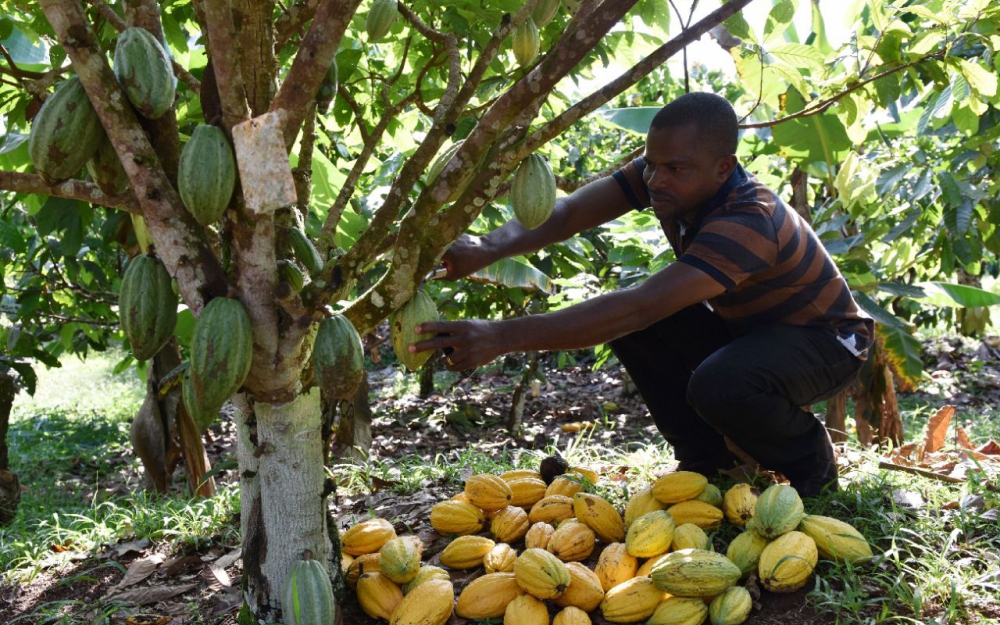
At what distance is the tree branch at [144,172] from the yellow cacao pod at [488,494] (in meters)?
1.14

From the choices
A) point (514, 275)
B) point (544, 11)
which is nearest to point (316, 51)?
point (544, 11)

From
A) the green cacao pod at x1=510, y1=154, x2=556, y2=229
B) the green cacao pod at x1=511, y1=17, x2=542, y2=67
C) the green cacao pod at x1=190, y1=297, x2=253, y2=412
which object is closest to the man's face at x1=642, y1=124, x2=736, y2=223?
the green cacao pod at x1=511, y1=17, x2=542, y2=67

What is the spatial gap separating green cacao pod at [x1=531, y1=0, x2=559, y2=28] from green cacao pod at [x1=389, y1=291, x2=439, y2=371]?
867 millimetres

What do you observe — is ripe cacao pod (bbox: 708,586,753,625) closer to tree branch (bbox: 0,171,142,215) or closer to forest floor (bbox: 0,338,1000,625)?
forest floor (bbox: 0,338,1000,625)

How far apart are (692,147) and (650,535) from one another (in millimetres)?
1121

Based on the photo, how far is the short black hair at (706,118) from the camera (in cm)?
230

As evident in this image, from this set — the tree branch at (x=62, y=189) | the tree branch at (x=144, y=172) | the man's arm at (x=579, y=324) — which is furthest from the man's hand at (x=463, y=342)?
the tree branch at (x=62, y=189)

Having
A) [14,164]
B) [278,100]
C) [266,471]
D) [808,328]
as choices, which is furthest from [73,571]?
[808,328]

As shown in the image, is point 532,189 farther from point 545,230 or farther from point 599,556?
point 599,556

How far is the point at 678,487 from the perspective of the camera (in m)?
2.31

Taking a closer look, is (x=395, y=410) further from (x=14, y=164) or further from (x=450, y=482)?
(x=14, y=164)

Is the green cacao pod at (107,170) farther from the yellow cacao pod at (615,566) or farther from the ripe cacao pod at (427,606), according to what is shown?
the yellow cacao pod at (615,566)

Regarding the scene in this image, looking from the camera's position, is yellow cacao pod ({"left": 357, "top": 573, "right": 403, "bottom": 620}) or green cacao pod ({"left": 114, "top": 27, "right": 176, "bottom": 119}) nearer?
green cacao pod ({"left": 114, "top": 27, "right": 176, "bottom": 119})

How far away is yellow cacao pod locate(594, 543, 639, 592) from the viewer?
2.04m
